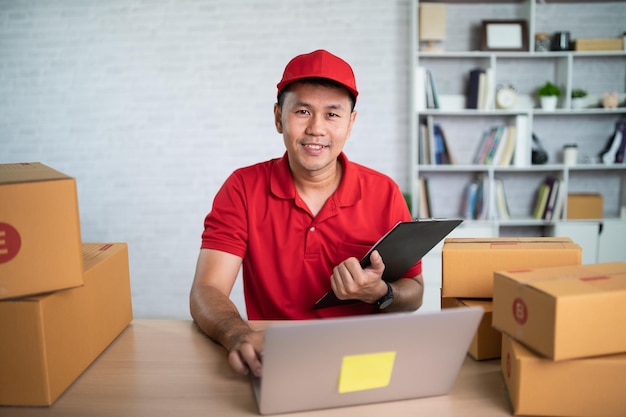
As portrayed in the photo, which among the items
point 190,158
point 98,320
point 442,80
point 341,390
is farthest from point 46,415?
point 442,80

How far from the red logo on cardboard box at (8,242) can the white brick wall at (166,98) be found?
10.4ft

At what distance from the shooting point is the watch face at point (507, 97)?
3777 millimetres

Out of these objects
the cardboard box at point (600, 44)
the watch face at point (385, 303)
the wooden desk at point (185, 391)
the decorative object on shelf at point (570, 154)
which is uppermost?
the cardboard box at point (600, 44)

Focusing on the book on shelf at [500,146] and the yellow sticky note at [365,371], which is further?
the book on shelf at [500,146]

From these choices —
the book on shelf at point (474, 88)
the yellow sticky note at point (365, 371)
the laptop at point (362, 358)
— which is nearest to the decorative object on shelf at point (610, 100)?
the book on shelf at point (474, 88)

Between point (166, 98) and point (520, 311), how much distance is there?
3.57 metres

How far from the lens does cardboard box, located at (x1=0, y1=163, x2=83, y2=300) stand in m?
0.98

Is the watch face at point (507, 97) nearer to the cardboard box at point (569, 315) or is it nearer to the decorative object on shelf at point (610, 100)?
the decorative object on shelf at point (610, 100)

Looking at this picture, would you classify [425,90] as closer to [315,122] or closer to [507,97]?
[507,97]

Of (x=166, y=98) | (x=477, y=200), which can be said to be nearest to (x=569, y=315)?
(x=477, y=200)

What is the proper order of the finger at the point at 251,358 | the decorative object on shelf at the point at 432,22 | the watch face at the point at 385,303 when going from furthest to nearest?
1. the decorative object on shelf at the point at 432,22
2. the watch face at the point at 385,303
3. the finger at the point at 251,358

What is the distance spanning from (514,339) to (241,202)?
99 centimetres

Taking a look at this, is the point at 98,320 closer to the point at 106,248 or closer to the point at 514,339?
the point at 106,248

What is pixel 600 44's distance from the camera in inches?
144
